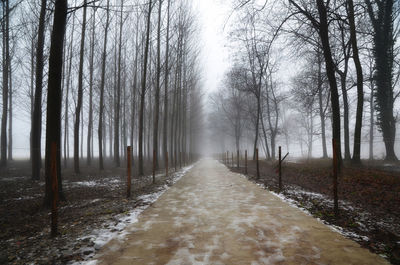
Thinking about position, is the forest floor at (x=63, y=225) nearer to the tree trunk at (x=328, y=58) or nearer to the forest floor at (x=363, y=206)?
the forest floor at (x=363, y=206)

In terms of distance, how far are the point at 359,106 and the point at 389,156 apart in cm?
473

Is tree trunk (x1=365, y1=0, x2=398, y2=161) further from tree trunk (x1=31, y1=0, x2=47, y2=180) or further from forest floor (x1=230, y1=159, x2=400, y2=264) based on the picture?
tree trunk (x1=31, y1=0, x2=47, y2=180)

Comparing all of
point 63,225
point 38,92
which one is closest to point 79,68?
point 38,92

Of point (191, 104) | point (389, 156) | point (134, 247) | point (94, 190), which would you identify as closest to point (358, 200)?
point (134, 247)

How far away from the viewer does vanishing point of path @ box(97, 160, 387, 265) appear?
9.51 ft

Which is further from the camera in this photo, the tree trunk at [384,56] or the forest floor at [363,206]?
the tree trunk at [384,56]

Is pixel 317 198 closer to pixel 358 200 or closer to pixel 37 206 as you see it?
pixel 358 200

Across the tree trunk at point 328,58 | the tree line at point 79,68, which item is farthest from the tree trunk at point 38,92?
the tree trunk at point 328,58

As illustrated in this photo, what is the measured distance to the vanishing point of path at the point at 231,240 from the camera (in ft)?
9.51

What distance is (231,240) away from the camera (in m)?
3.52

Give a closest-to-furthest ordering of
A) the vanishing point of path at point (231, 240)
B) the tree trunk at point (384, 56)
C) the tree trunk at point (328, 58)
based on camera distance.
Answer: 1. the vanishing point of path at point (231, 240)
2. the tree trunk at point (328, 58)
3. the tree trunk at point (384, 56)

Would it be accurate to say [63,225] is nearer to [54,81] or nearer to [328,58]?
[54,81]

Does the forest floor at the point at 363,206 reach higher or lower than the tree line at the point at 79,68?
lower

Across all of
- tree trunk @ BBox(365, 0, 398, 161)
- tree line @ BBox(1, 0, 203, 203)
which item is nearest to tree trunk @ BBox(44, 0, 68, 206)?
tree line @ BBox(1, 0, 203, 203)
